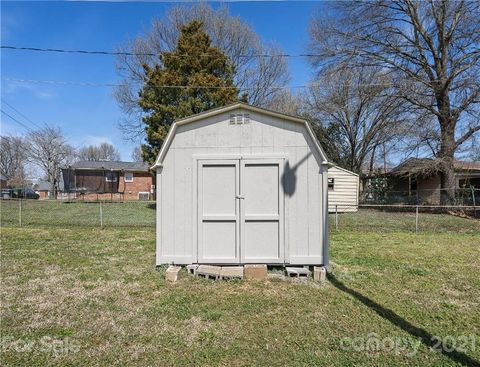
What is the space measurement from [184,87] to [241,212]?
543 inches

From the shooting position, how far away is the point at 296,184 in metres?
5.46

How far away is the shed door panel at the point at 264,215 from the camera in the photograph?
17.8ft

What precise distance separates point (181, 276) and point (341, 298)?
8.26 feet

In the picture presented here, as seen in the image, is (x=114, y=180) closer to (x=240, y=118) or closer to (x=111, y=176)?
(x=111, y=176)

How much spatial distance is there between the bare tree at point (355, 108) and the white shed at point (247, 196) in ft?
52.8

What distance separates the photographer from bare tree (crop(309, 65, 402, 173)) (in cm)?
1998

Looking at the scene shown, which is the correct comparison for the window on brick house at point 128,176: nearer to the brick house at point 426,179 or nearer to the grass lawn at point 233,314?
the brick house at point 426,179

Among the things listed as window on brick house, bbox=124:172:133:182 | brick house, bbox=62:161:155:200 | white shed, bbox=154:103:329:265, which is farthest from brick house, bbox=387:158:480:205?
window on brick house, bbox=124:172:133:182

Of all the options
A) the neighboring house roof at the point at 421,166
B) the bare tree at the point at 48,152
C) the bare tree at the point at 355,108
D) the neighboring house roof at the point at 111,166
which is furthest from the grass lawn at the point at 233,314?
the bare tree at the point at 48,152

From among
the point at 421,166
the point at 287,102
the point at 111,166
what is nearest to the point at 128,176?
the point at 111,166

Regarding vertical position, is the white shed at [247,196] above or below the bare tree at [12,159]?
below

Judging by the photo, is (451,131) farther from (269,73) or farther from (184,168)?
(184,168)

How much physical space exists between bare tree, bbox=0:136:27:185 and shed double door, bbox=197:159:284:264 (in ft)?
155

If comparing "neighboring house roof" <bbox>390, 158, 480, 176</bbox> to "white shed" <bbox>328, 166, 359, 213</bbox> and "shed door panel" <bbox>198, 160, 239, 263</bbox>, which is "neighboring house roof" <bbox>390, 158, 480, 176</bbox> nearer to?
"white shed" <bbox>328, 166, 359, 213</bbox>
